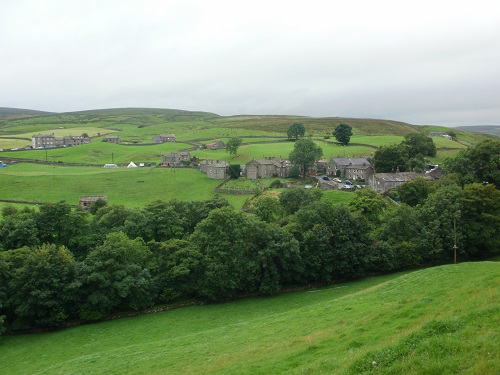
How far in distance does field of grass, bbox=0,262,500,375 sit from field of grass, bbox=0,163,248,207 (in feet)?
127

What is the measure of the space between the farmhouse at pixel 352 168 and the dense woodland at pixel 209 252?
45715mm

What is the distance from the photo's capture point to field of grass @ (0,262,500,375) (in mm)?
11734

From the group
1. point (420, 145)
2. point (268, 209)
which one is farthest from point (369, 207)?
point (420, 145)

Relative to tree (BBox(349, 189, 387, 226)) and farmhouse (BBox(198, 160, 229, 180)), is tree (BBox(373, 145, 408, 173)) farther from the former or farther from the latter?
tree (BBox(349, 189, 387, 226))

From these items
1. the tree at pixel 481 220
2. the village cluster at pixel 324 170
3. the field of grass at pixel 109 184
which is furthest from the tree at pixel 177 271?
the village cluster at pixel 324 170

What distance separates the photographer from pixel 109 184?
84938 millimetres

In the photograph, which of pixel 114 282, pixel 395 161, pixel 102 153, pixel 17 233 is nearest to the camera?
pixel 114 282

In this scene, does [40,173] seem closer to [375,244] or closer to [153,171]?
[153,171]

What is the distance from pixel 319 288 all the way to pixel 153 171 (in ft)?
216

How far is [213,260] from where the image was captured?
38188mm

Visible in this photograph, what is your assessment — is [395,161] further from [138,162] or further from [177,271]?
[138,162]

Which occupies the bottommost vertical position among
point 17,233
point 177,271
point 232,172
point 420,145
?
point 177,271

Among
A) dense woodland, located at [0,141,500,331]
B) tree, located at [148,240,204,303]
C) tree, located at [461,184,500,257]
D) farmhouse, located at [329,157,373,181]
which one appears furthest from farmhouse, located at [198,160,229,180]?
tree, located at [461,184,500,257]

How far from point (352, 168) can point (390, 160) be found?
879cm
